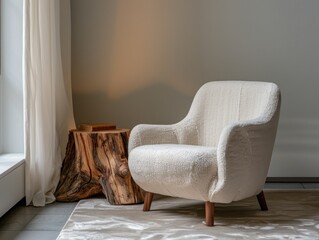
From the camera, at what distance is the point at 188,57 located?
4.31m

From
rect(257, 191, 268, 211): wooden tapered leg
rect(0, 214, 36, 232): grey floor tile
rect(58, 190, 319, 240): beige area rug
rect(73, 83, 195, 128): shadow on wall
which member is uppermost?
rect(73, 83, 195, 128): shadow on wall

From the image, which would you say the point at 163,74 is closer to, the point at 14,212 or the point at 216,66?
the point at 216,66

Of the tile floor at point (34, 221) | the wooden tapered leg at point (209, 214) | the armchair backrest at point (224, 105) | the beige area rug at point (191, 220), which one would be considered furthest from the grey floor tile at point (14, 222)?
the armchair backrest at point (224, 105)

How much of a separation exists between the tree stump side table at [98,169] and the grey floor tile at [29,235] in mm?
756

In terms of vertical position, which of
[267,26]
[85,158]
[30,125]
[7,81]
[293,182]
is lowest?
[293,182]

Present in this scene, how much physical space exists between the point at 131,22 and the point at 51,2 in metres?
0.81

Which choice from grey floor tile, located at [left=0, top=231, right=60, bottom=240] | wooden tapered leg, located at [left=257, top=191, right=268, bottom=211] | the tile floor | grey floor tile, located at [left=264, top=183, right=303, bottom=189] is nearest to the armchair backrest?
wooden tapered leg, located at [left=257, top=191, right=268, bottom=211]

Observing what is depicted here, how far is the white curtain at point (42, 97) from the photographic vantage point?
3.39m

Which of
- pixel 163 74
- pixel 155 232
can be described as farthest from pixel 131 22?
pixel 155 232

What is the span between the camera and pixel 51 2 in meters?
3.64

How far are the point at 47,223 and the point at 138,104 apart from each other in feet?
4.86

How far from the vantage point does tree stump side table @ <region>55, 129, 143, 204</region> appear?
363 cm

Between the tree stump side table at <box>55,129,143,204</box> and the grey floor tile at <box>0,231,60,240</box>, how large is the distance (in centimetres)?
Answer: 76

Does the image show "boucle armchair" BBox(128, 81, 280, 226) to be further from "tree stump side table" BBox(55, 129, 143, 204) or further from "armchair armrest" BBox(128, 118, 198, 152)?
"tree stump side table" BBox(55, 129, 143, 204)
